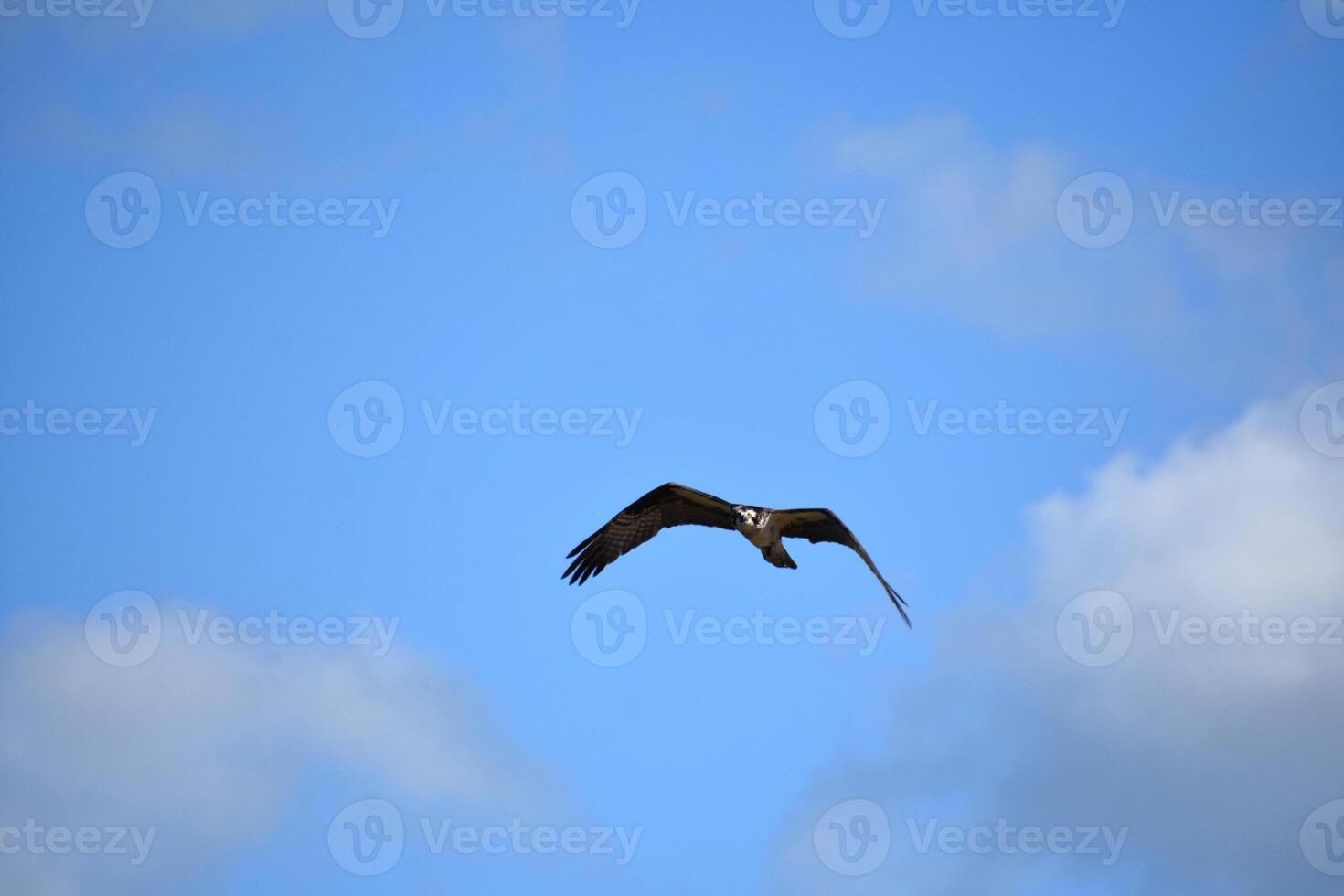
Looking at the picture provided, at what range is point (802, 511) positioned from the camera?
2808cm

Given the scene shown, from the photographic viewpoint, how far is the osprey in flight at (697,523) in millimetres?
28250

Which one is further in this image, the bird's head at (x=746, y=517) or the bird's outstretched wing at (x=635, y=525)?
the bird's outstretched wing at (x=635, y=525)

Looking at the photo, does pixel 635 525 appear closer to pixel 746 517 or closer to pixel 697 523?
pixel 697 523

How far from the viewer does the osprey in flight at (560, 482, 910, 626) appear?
1112 inches

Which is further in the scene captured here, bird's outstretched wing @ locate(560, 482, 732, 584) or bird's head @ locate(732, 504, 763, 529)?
bird's outstretched wing @ locate(560, 482, 732, 584)

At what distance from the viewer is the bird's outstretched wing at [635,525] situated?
29781 millimetres

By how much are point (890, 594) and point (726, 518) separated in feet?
14.1

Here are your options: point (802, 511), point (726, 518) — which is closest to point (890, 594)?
point (802, 511)

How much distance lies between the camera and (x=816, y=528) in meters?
28.7

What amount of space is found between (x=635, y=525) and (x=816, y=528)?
387cm

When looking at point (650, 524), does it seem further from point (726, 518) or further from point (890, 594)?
point (890, 594)

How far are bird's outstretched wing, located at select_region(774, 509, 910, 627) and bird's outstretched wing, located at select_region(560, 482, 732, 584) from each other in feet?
4.83

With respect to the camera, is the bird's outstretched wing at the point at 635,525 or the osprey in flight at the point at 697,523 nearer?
the osprey in flight at the point at 697,523

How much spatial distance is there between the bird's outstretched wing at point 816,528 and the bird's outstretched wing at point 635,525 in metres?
1.47
